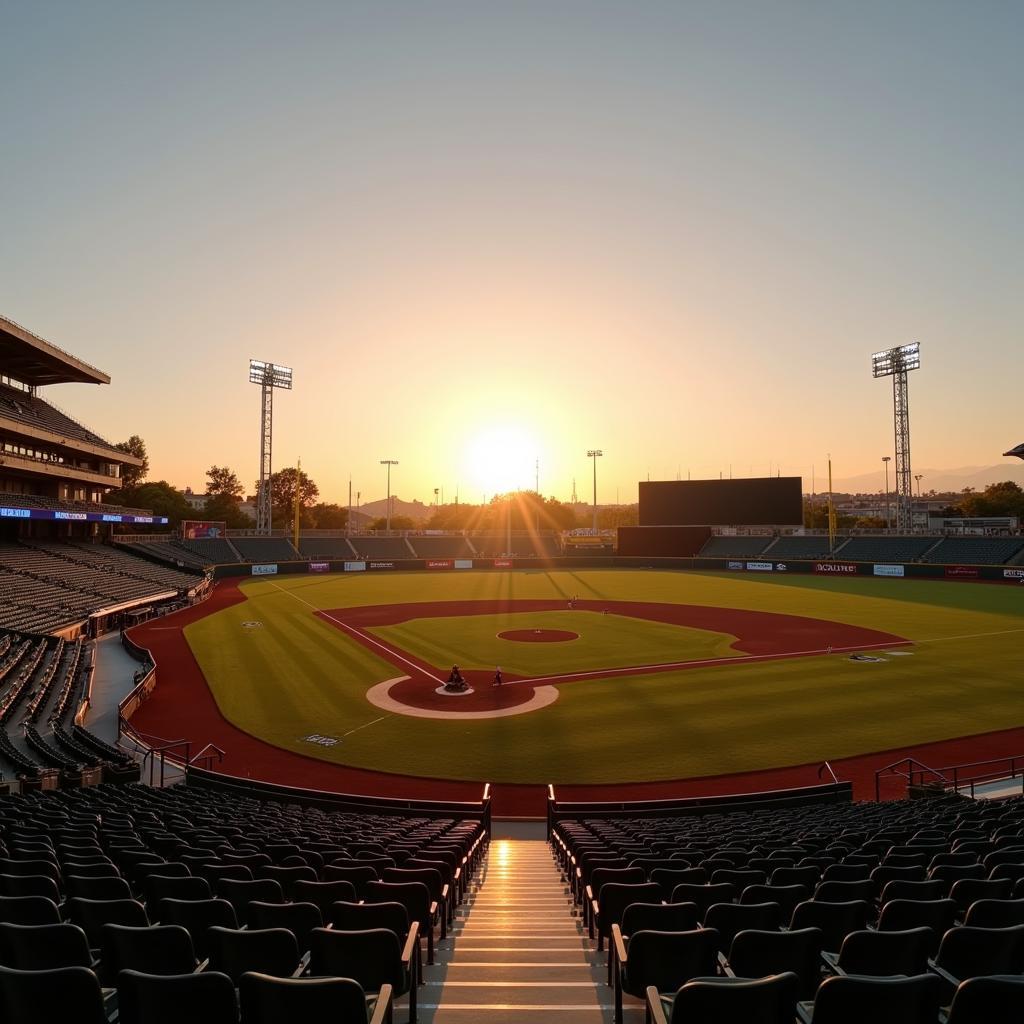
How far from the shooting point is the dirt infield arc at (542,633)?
1128 inches

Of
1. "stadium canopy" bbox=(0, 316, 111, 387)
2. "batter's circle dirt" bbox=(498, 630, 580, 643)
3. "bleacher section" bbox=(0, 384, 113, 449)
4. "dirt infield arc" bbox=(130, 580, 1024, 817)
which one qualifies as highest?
"stadium canopy" bbox=(0, 316, 111, 387)

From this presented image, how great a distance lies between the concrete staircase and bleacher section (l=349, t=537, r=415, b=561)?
83.9 metres

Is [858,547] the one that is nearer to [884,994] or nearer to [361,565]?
[361,565]

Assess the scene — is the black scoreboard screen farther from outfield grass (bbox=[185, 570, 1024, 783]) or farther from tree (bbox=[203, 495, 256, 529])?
tree (bbox=[203, 495, 256, 529])

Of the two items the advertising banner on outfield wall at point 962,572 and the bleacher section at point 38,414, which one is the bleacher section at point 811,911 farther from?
the advertising banner on outfield wall at point 962,572

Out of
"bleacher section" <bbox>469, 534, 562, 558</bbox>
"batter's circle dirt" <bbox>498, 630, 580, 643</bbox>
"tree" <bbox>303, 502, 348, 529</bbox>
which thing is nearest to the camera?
"batter's circle dirt" <bbox>498, 630, 580, 643</bbox>

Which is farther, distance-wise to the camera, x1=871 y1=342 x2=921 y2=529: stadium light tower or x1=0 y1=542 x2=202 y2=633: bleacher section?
x1=871 y1=342 x2=921 y2=529: stadium light tower

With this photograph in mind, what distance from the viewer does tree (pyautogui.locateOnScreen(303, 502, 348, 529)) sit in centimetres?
13525

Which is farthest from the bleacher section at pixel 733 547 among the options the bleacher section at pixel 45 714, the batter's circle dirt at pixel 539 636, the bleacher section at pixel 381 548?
the bleacher section at pixel 45 714

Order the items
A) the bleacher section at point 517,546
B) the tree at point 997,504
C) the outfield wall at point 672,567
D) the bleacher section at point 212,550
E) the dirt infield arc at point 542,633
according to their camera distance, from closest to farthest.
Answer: the dirt infield arc at point 542,633 < the outfield wall at point 672,567 < the bleacher section at point 212,550 < the bleacher section at point 517,546 < the tree at point 997,504

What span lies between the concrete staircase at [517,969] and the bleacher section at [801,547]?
8381 cm

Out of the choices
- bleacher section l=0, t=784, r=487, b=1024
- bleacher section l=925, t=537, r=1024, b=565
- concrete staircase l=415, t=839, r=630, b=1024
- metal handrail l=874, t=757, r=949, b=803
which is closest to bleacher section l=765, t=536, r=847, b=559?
bleacher section l=925, t=537, r=1024, b=565

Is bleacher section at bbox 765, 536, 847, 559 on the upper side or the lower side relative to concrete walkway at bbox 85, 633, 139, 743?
upper

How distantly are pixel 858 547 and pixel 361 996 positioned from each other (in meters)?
90.9
